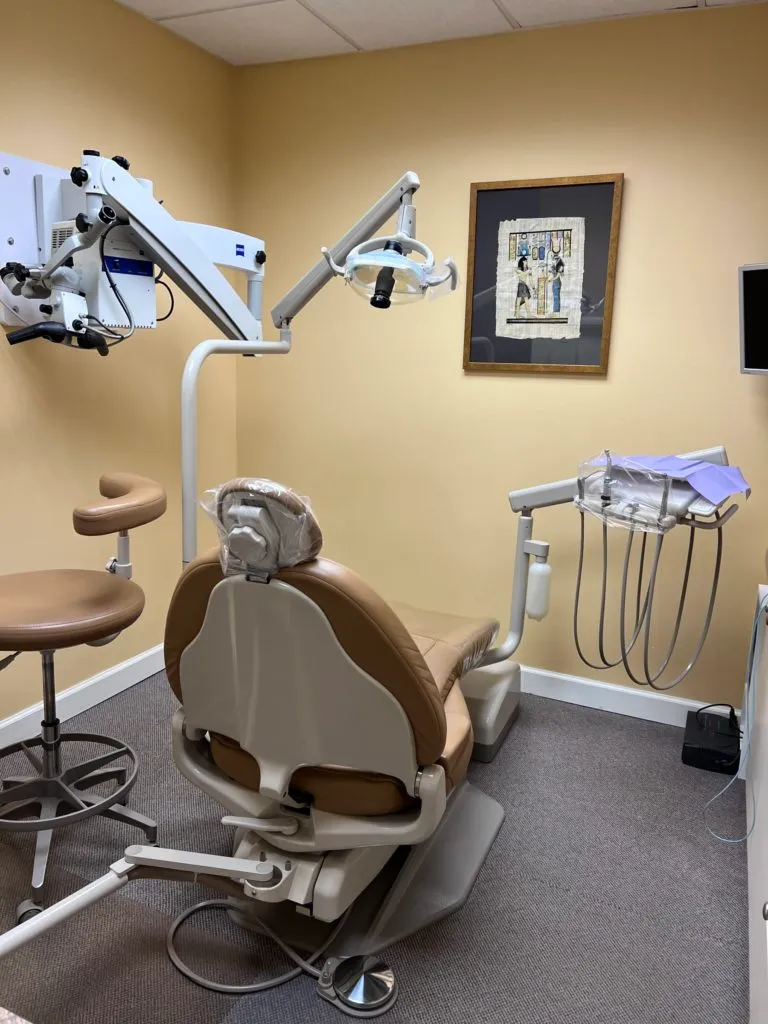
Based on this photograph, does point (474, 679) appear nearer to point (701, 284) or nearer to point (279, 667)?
point (279, 667)

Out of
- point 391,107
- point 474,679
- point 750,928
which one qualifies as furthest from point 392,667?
point 391,107

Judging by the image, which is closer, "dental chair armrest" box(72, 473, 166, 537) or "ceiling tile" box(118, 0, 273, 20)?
"dental chair armrest" box(72, 473, 166, 537)

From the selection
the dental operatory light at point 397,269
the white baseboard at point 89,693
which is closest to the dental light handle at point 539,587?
the dental operatory light at point 397,269

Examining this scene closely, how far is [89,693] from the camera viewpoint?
8.79 feet

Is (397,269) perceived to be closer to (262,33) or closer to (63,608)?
(63,608)

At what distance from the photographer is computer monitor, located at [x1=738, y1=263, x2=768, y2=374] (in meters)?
2.23

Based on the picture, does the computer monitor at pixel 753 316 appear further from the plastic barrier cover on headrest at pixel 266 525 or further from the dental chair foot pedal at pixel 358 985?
the dental chair foot pedal at pixel 358 985

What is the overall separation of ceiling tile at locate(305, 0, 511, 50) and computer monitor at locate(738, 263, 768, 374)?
1160 millimetres

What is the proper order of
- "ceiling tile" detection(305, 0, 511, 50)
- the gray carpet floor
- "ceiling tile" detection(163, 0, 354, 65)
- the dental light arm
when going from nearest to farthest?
the gray carpet floor → the dental light arm → "ceiling tile" detection(305, 0, 511, 50) → "ceiling tile" detection(163, 0, 354, 65)

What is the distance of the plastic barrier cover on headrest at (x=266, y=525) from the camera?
4.08ft

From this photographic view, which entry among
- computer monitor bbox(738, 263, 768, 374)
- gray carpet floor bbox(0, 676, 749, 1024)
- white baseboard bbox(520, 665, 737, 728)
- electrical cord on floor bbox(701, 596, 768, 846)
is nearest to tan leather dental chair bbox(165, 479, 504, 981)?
gray carpet floor bbox(0, 676, 749, 1024)

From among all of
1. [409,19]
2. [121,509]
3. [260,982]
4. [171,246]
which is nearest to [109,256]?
[171,246]

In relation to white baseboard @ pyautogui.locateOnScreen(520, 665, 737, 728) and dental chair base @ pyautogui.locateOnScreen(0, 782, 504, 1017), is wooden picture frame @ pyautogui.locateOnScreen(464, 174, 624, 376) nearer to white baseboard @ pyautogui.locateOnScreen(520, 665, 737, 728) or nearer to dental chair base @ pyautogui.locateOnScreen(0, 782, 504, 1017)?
white baseboard @ pyautogui.locateOnScreen(520, 665, 737, 728)

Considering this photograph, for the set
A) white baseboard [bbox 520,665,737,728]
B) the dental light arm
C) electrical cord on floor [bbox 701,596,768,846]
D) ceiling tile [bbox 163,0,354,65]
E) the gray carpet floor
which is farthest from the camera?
white baseboard [bbox 520,665,737,728]
